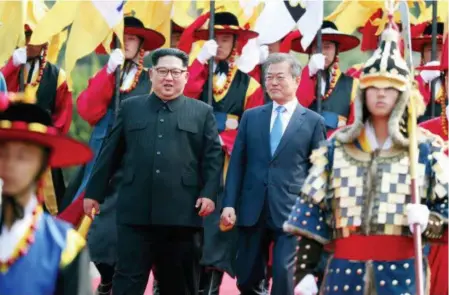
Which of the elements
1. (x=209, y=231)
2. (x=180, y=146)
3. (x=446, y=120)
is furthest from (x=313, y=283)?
(x=209, y=231)

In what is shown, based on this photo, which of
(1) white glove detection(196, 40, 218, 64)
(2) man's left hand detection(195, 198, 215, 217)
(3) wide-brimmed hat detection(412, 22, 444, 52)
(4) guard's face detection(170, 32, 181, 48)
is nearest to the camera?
(2) man's left hand detection(195, 198, 215, 217)

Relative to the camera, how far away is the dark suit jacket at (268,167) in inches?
310

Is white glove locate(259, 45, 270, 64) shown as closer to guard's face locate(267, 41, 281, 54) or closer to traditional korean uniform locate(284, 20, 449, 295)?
guard's face locate(267, 41, 281, 54)

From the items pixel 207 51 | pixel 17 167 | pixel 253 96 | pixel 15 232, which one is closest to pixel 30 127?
pixel 17 167

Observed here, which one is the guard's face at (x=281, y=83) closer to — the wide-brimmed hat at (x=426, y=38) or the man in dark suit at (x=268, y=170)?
the man in dark suit at (x=268, y=170)

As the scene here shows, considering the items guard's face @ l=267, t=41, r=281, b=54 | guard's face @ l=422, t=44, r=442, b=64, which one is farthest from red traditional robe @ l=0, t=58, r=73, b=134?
guard's face @ l=422, t=44, r=442, b=64

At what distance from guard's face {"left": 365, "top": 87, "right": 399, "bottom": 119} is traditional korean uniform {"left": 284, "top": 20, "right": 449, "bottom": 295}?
0.02 meters

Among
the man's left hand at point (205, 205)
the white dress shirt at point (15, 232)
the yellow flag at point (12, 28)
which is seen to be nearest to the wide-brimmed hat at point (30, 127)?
the white dress shirt at point (15, 232)

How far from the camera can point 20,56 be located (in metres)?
10.2

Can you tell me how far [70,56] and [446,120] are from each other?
3.23 m

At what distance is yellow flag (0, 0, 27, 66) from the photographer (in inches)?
405

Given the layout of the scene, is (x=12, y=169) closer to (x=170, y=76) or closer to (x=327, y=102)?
(x=170, y=76)

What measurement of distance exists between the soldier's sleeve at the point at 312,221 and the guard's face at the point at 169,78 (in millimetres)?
2081

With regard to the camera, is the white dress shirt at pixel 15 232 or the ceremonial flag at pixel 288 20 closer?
the white dress shirt at pixel 15 232
